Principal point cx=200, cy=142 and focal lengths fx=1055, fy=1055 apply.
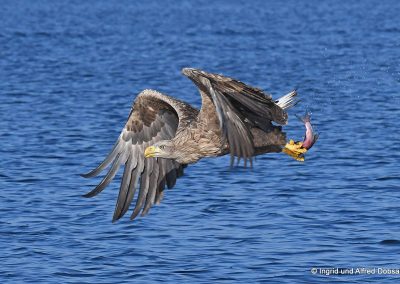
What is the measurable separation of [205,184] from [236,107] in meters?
4.90

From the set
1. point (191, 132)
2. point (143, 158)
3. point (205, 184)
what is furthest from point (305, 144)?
point (205, 184)

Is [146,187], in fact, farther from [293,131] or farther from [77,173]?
[293,131]

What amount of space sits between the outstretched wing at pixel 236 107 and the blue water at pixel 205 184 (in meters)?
1.61

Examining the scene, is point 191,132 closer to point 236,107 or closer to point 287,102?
point 236,107

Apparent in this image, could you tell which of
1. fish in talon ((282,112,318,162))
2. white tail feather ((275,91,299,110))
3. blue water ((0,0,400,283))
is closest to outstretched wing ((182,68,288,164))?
white tail feather ((275,91,299,110))

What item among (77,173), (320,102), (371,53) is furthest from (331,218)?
(371,53)

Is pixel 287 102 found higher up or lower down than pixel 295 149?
higher up

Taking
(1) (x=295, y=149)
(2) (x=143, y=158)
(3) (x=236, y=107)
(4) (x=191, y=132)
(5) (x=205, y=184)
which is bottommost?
(5) (x=205, y=184)

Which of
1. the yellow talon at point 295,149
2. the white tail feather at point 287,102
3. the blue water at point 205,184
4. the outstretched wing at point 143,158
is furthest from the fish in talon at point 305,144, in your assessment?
the outstretched wing at point 143,158

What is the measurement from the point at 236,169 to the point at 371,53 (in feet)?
61.1

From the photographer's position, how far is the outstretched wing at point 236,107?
863 cm

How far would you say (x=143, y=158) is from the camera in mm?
11203

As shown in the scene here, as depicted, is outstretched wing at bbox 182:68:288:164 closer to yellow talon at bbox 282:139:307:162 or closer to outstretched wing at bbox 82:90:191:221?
yellow talon at bbox 282:139:307:162

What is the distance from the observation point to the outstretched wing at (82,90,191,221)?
35.8 ft
